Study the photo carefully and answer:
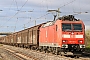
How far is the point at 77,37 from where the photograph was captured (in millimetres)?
22766

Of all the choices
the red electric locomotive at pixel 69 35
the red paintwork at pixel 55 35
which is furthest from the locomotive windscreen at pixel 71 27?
the red paintwork at pixel 55 35

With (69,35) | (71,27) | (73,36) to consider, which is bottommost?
(73,36)

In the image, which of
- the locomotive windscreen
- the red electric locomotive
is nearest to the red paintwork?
the red electric locomotive

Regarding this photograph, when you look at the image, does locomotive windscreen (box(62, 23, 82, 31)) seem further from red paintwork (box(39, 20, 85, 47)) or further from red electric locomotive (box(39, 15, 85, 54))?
red paintwork (box(39, 20, 85, 47))

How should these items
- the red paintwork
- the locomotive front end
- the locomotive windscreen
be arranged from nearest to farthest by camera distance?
the locomotive front end, the red paintwork, the locomotive windscreen

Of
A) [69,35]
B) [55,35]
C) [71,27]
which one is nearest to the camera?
[69,35]

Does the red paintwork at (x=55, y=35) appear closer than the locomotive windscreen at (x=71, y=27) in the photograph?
Yes

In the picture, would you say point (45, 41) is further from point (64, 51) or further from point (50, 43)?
point (64, 51)

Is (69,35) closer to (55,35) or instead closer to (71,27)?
(71,27)

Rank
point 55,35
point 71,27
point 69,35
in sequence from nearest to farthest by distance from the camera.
A: 1. point 69,35
2. point 71,27
3. point 55,35

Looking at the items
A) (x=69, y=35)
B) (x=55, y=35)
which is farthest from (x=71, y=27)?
(x=55, y=35)

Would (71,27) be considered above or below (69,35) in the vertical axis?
above

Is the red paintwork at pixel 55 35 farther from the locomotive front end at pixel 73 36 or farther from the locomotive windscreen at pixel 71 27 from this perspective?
the locomotive windscreen at pixel 71 27

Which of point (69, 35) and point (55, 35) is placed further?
point (55, 35)
